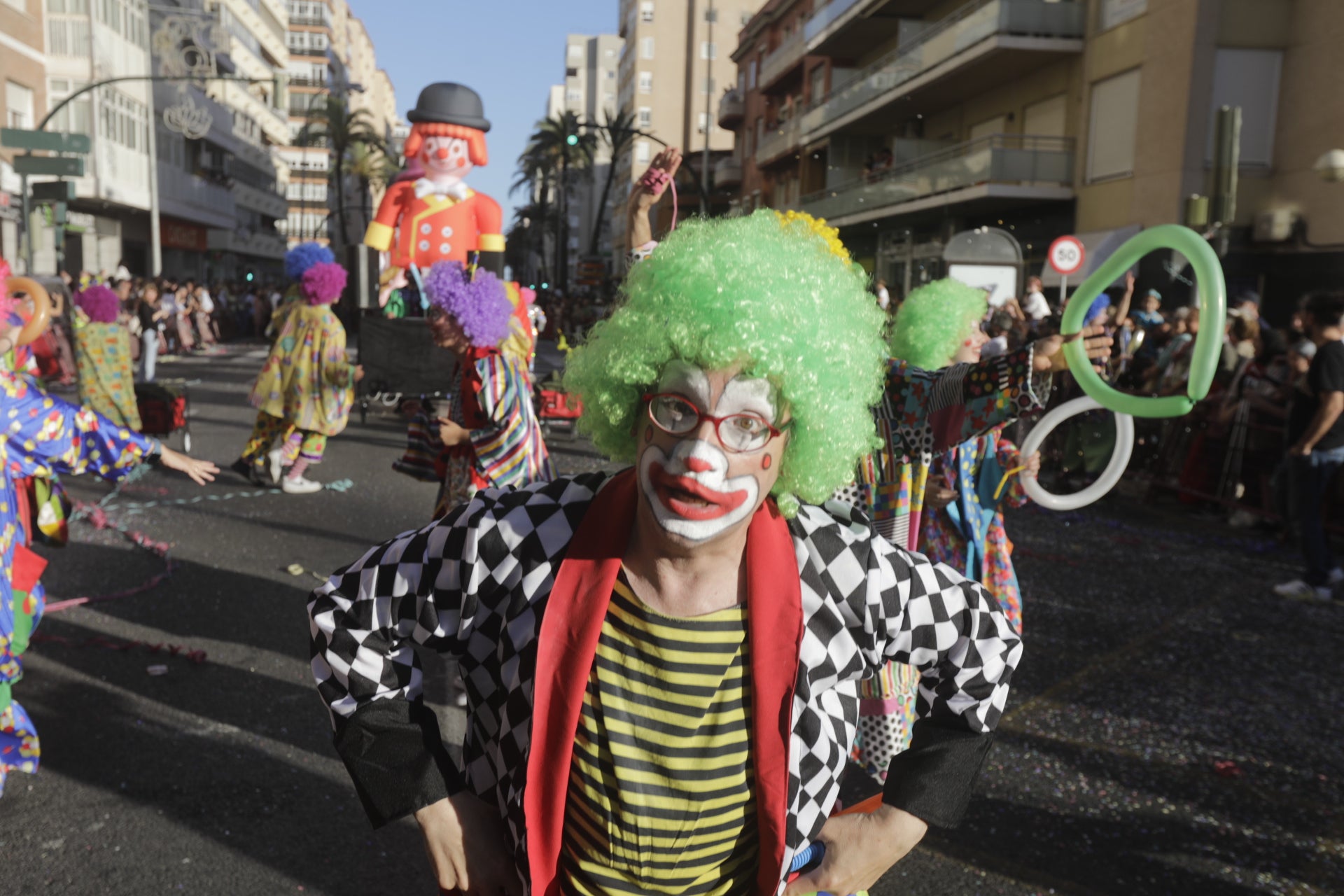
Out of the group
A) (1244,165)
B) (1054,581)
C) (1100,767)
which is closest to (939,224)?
(1244,165)

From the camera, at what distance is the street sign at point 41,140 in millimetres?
15102

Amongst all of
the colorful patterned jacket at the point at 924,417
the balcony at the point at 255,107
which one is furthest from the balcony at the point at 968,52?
the balcony at the point at 255,107

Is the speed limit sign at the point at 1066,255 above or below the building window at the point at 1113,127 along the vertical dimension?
below

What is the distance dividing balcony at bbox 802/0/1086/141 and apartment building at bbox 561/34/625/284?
7811 cm

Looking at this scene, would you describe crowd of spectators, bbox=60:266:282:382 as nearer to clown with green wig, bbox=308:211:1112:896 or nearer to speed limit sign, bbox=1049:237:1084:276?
speed limit sign, bbox=1049:237:1084:276

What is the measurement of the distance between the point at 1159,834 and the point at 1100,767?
0.50m

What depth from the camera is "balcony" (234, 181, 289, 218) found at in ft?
177

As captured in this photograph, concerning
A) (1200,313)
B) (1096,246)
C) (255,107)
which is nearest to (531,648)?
(1200,313)

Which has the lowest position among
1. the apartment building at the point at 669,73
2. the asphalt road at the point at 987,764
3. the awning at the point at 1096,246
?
the asphalt road at the point at 987,764

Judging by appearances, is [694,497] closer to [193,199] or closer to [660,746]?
[660,746]

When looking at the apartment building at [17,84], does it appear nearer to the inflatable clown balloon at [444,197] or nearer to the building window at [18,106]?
the building window at [18,106]

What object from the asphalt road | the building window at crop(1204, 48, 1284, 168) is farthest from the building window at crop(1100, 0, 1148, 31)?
the asphalt road

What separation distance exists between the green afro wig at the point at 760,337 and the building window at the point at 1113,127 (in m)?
19.2

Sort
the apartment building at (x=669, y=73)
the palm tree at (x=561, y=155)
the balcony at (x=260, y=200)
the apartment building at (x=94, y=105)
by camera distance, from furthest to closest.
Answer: the apartment building at (x=669, y=73)
the palm tree at (x=561, y=155)
the balcony at (x=260, y=200)
the apartment building at (x=94, y=105)
